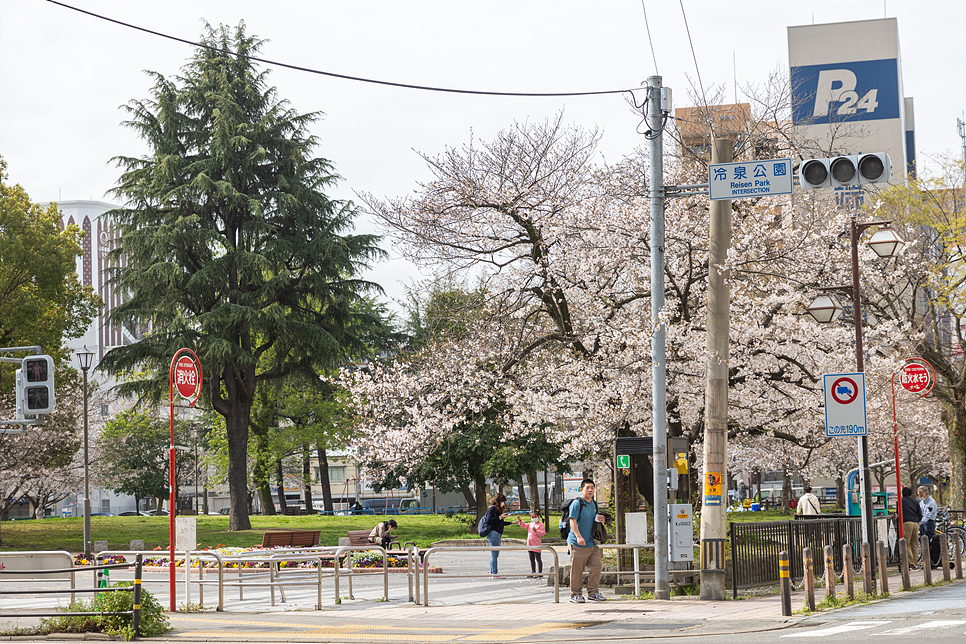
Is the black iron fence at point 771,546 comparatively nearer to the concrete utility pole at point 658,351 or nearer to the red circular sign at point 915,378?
the concrete utility pole at point 658,351

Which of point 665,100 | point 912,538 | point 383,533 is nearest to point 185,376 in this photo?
point 665,100

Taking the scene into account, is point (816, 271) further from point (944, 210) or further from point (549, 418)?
point (944, 210)

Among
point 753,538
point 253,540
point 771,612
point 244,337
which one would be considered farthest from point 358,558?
point 244,337

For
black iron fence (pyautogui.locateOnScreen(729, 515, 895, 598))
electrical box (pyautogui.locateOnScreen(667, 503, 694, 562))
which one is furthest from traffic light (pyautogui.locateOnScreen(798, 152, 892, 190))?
black iron fence (pyautogui.locateOnScreen(729, 515, 895, 598))

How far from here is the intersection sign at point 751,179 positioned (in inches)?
566

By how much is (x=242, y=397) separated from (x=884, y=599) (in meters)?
31.5

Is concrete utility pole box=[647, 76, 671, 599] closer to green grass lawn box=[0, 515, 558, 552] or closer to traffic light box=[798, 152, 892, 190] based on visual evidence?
traffic light box=[798, 152, 892, 190]

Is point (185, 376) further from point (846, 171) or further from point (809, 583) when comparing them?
point (846, 171)

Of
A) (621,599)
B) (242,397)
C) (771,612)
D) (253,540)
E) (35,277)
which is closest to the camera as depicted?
(771,612)

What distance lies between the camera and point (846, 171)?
13.4m

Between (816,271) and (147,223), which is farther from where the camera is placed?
(147,223)

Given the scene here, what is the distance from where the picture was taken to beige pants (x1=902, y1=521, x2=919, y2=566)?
65.6 ft

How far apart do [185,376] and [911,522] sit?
1414 centimetres

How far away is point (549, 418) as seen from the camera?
22.9 meters
